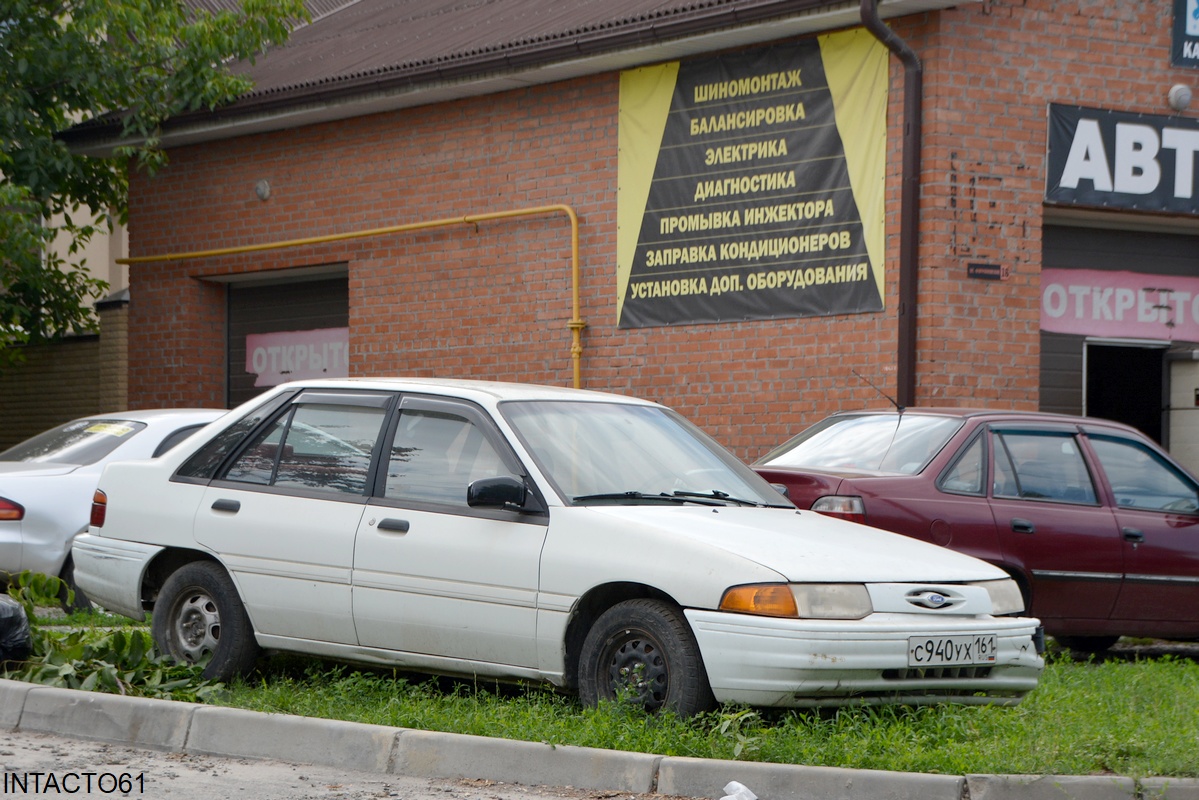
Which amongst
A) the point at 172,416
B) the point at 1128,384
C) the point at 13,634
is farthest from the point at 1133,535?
the point at 172,416

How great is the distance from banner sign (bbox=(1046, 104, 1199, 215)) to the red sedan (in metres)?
3.63

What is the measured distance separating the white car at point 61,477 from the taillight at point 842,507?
5103 mm

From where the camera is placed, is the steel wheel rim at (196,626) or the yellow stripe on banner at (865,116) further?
the yellow stripe on banner at (865,116)

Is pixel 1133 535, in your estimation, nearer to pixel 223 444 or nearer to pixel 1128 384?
pixel 223 444

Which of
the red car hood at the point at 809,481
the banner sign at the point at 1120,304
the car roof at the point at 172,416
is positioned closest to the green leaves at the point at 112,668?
the red car hood at the point at 809,481

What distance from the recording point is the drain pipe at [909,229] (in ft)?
39.6

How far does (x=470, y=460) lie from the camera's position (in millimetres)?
6844

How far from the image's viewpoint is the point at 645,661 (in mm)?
6062

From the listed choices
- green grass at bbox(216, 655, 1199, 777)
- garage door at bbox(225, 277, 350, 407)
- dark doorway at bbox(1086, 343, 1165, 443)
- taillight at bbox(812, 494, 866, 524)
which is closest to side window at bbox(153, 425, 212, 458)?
green grass at bbox(216, 655, 1199, 777)

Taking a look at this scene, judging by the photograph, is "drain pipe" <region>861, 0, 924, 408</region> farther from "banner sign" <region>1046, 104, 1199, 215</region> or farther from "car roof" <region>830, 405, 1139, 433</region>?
"car roof" <region>830, 405, 1139, 433</region>

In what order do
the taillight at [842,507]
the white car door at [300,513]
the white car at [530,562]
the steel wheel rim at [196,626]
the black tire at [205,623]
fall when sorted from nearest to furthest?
the white car at [530,562], the white car door at [300,513], the black tire at [205,623], the steel wheel rim at [196,626], the taillight at [842,507]

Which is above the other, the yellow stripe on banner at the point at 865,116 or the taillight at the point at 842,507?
the yellow stripe on banner at the point at 865,116

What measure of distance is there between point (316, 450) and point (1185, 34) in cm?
923

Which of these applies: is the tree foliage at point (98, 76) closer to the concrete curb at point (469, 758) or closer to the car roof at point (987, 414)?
the car roof at point (987, 414)
